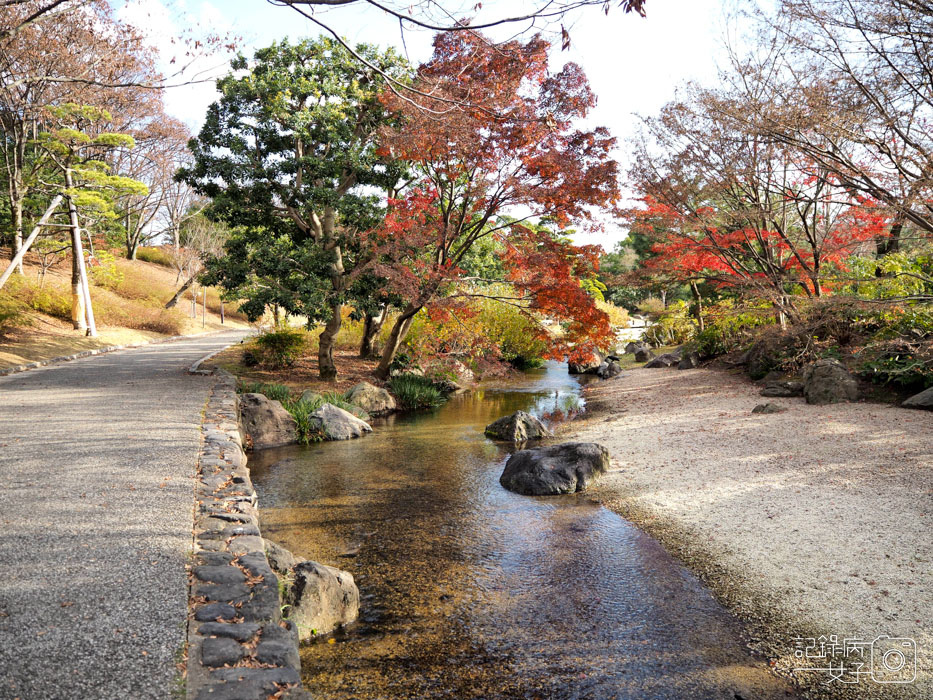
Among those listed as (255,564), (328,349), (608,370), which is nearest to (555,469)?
(255,564)

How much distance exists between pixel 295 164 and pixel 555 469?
7928 mm

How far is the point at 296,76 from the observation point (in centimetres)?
1069

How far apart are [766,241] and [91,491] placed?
38.7 ft

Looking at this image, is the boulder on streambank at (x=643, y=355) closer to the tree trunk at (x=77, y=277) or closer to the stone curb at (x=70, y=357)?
the stone curb at (x=70, y=357)

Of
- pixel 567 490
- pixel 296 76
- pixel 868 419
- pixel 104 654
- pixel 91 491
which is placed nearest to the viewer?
pixel 104 654

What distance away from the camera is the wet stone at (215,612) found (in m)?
2.76

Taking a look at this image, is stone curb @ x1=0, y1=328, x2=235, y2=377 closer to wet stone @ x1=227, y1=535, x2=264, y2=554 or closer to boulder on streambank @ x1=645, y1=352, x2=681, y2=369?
wet stone @ x1=227, y1=535, x2=264, y2=554

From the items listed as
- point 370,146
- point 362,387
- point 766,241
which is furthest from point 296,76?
point 766,241

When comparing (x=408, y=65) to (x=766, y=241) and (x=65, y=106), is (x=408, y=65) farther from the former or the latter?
(x=65, y=106)

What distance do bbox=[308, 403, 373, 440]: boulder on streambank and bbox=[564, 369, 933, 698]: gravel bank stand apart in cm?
341

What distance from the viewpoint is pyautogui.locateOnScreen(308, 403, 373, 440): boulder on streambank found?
8.89m

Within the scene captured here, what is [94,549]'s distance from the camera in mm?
3359

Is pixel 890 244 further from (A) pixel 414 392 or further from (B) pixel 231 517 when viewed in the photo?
(B) pixel 231 517

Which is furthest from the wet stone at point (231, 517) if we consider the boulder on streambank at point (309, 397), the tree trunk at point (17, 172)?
the tree trunk at point (17, 172)
